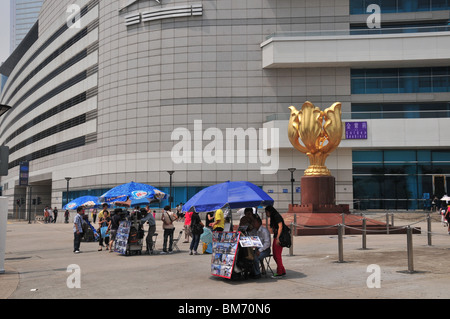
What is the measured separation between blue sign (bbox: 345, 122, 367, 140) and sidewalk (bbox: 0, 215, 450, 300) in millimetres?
25821

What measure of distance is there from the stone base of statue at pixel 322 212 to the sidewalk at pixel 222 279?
6394 mm

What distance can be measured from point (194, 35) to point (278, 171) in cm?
1667

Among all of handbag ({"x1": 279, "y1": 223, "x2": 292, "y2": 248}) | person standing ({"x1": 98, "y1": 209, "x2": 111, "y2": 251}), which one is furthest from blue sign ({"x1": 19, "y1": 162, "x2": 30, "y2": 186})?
handbag ({"x1": 279, "y1": 223, "x2": 292, "y2": 248})

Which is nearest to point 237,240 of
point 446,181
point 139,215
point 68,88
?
point 139,215

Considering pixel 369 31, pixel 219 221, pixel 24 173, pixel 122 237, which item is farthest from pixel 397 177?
pixel 24 173

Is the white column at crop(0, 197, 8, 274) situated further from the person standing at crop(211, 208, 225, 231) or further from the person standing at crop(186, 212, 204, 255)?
the person standing at crop(211, 208, 225, 231)

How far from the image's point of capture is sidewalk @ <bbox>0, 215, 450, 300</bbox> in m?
8.71

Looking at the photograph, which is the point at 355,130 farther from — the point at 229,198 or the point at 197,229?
the point at 229,198

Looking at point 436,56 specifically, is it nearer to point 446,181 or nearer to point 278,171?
point 446,181

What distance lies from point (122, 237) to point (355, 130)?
30.2 meters

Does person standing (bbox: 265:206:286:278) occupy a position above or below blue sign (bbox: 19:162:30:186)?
below

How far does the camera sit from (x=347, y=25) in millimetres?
43844

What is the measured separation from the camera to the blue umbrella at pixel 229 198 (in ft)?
36.0

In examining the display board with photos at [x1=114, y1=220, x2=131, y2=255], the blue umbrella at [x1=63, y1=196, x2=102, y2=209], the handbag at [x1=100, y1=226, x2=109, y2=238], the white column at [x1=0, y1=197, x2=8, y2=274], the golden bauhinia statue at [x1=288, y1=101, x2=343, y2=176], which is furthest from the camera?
the golden bauhinia statue at [x1=288, y1=101, x2=343, y2=176]
